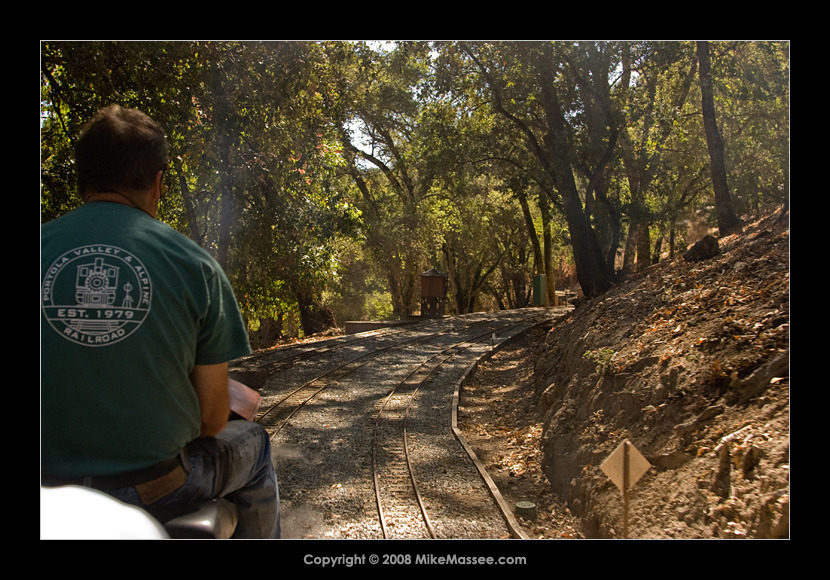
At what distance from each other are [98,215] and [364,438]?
8.14m

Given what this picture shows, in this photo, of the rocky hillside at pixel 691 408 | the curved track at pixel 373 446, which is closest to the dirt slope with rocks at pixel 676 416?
the rocky hillside at pixel 691 408

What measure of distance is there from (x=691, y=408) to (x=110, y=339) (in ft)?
17.9

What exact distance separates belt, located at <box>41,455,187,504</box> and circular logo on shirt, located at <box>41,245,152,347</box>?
0.39 metres

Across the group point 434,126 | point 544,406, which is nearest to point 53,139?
point 544,406

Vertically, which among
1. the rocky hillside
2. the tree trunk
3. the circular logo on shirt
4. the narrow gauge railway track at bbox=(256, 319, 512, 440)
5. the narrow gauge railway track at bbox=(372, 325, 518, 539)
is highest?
the tree trunk

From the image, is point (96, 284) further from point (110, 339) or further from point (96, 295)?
point (110, 339)

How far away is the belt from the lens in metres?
1.77

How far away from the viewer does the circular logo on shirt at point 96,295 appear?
5.72 ft

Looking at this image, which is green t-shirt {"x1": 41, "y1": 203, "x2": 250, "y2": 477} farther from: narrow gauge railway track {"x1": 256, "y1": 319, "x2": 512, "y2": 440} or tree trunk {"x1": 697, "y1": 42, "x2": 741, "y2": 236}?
tree trunk {"x1": 697, "y1": 42, "x2": 741, "y2": 236}

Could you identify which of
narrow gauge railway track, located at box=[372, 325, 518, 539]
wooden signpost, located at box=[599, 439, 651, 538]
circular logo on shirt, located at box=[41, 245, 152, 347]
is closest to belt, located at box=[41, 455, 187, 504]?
circular logo on shirt, located at box=[41, 245, 152, 347]

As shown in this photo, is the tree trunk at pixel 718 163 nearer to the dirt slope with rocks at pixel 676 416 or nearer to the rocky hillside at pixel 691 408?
the dirt slope with rocks at pixel 676 416

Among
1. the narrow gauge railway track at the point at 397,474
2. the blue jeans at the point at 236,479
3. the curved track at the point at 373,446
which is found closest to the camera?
the blue jeans at the point at 236,479

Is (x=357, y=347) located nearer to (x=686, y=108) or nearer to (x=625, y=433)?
(x=625, y=433)

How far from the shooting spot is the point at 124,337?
1.76 meters
